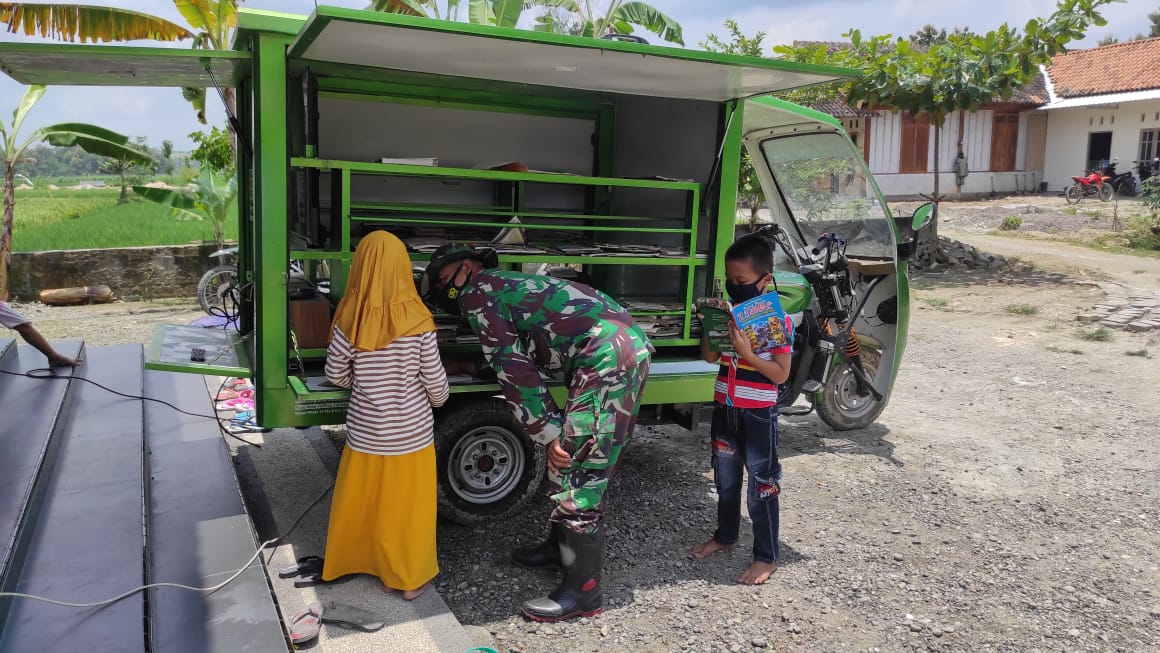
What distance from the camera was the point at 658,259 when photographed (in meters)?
4.43

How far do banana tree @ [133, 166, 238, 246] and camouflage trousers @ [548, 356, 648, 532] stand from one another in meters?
10.5

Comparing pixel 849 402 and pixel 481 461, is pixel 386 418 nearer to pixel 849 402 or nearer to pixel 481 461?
pixel 481 461

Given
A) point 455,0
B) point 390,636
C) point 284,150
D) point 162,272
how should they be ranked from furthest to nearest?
point 162,272
point 455,0
point 284,150
point 390,636

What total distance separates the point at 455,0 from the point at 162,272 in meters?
5.97

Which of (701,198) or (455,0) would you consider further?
(455,0)

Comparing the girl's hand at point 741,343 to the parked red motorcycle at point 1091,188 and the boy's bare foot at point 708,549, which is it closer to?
the boy's bare foot at point 708,549

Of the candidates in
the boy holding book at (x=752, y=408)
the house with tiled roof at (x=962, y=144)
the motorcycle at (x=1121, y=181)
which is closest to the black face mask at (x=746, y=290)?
the boy holding book at (x=752, y=408)

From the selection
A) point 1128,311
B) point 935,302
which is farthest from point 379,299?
point 935,302

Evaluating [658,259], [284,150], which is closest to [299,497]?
[284,150]

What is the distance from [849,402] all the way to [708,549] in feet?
8.10

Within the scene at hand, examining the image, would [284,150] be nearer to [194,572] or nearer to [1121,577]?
[194,572]

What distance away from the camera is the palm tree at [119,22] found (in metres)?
9.55

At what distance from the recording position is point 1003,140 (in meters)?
24.7

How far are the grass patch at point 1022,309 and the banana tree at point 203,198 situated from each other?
1097 cm
